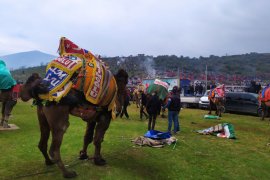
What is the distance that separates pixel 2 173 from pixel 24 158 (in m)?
1.13

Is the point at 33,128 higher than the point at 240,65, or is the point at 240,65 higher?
the point at 240,65

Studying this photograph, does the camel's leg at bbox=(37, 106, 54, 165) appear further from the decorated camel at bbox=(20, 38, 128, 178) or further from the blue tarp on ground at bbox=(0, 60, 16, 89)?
the blue tarp on ground at bbox=(0, 60, 16, 89)

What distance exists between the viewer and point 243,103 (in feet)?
76.3

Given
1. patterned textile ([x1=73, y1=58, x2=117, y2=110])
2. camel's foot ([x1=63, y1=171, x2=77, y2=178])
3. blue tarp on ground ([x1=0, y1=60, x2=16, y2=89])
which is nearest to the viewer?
camel's foot ([x1=63, y1=171, x2=77, y2=178])

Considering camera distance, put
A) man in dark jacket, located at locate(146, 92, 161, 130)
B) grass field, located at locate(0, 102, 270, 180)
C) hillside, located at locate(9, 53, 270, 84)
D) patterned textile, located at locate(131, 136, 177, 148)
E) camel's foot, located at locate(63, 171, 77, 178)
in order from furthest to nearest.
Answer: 1. hillside, located at locate(9, 53, 270, 84)
2. man in dark jacket, located at locate(146, 92, 161, 130)
3. patterned textile, located at locate(131, 136, 177, 148)
4. grass field, located at locate(0, 102, 270, 180)
5. camel's foot, located at locate(63, 171, 77, 178)

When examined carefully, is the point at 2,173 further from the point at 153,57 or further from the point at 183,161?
the point at 153,57

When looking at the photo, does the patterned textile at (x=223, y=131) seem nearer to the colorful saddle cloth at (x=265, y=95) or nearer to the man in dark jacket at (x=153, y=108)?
the man in dark jacket at (x=153, y=108)

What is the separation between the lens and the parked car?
22.5 metres

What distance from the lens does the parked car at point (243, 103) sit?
888 inches

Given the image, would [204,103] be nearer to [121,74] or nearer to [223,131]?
[223,131]

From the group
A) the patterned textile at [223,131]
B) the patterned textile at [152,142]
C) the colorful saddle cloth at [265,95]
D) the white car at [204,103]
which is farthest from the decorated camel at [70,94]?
the white car at [204,103]

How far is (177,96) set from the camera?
12516 mm

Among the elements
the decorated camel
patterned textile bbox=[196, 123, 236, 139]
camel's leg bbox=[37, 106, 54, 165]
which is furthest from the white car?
camel's leg bbox=[37, 106, 54, 165]

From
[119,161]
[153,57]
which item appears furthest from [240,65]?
[119,161]
